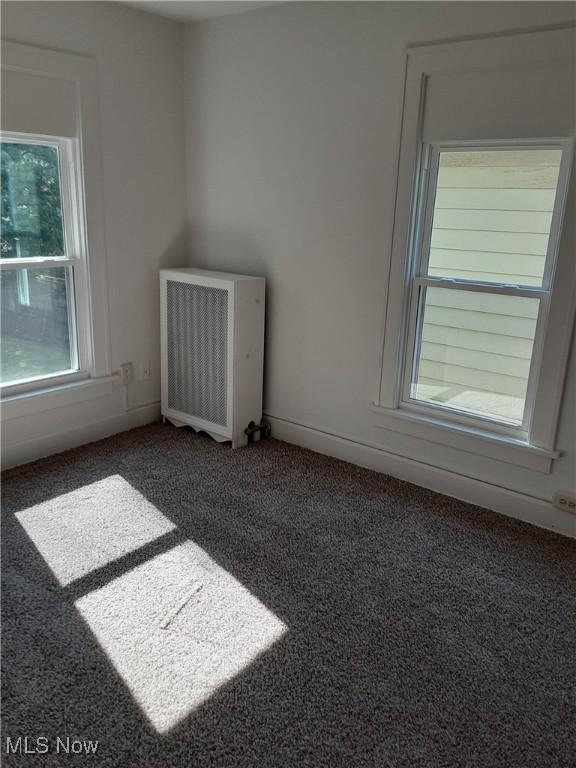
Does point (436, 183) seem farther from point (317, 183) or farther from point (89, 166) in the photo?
point (89, 166)

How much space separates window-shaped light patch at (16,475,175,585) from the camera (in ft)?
7.66

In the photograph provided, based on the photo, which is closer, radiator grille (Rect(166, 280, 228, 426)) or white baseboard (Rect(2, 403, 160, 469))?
white baseboard (Rect(2, 403, 160, 469))

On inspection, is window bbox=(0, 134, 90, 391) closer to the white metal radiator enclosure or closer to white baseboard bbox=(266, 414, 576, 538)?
the white metal radiator enclosure

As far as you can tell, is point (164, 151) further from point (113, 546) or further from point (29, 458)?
point (113, 546)

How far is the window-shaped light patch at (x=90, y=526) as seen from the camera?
233cm

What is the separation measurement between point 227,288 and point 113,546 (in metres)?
1.48

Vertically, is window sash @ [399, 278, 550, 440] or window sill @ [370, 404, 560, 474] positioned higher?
window sash @ [399, 278, 550, 440]

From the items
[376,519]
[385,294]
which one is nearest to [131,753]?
[376,519]


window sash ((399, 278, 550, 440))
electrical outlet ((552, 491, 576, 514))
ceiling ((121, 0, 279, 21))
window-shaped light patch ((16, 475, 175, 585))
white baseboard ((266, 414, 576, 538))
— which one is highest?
ceiling ((121, 0, 279, 21))

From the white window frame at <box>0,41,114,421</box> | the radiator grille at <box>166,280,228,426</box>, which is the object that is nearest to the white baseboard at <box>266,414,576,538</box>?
the radiator grille at <box>166,280,228,426</box>

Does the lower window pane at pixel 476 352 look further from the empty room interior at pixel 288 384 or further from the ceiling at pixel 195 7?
the ceiling at pixel 195 7

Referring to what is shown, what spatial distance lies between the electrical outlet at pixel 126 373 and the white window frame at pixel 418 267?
151 centimetres

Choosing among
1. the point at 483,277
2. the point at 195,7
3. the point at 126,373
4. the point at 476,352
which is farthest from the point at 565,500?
the point at 195,7

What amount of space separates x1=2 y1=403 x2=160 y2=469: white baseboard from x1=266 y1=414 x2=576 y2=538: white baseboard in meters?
0.81
